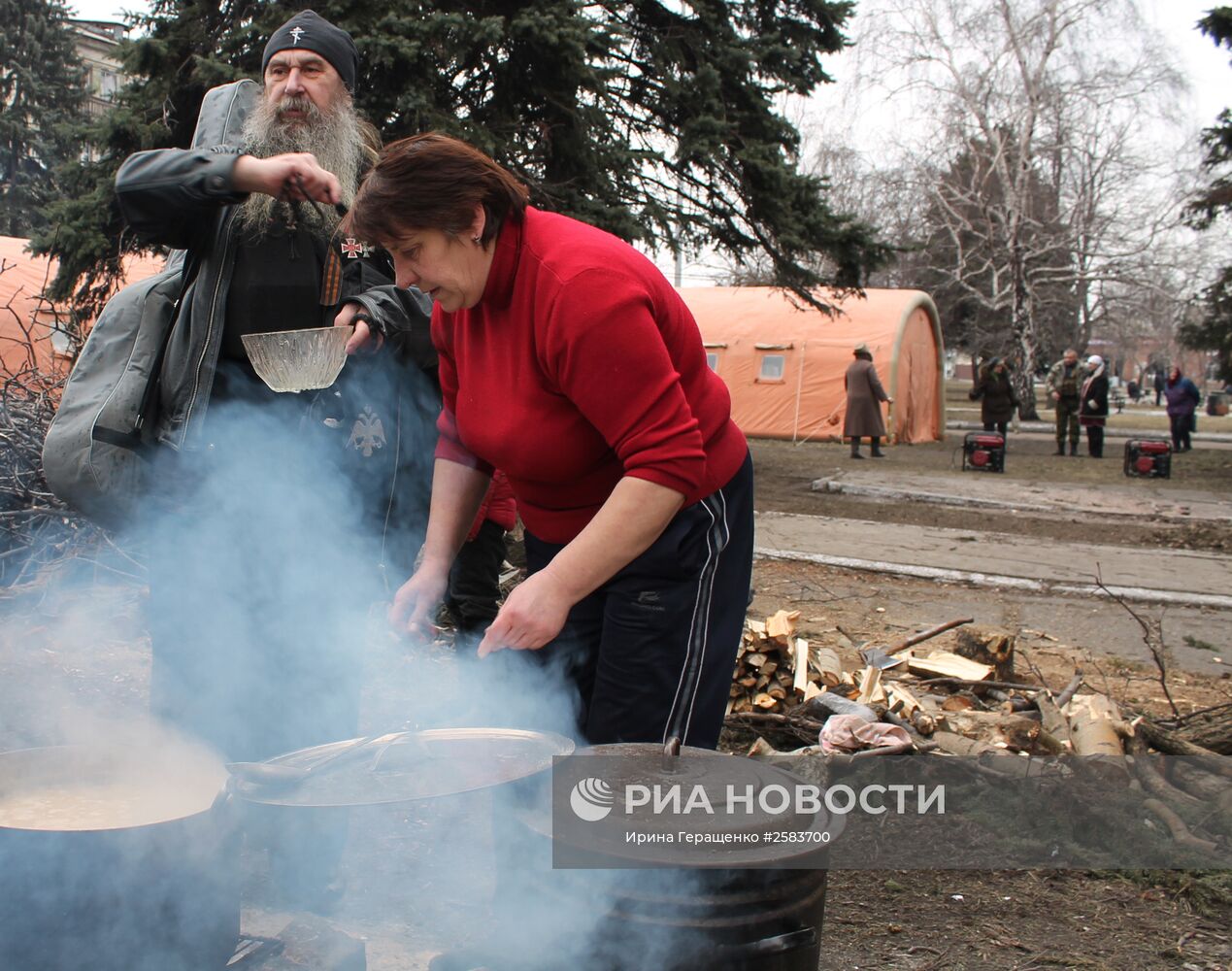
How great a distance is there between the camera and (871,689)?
13.8 ft

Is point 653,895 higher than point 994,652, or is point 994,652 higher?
point 653,895

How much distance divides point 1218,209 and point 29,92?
114ft

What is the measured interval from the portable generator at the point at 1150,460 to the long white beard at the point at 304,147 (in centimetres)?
1421

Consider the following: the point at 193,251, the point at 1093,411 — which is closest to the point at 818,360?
the point at 1093,411

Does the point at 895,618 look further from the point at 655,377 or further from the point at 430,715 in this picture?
the point at 655,377

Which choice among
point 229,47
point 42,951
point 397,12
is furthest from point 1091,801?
point 229,47

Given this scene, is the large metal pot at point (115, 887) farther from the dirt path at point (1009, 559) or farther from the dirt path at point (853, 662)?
the dirt path at point (1009, 559)

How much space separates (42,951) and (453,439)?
1.31m

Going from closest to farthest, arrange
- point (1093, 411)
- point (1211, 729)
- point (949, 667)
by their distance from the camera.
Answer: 1. point (1211, 729)
2. point (949, 667)
3. point (1093, 411)

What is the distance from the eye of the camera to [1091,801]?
3309 millimetres

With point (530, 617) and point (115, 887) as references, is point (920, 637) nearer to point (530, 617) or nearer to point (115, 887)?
point (530, 617)

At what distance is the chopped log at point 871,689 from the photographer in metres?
4.14

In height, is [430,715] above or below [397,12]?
below

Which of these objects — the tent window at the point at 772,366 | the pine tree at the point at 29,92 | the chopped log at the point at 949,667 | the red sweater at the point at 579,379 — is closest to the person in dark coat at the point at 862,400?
the tent window at the point at 772,366
